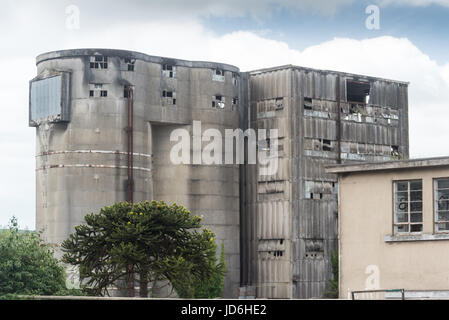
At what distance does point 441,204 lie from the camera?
3478 centimetres

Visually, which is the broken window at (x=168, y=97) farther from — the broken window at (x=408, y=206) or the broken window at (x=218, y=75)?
the broken window at (x=408, y=206)

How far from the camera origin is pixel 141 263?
63906 millimetres

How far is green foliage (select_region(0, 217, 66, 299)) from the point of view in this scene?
5497 centimetres

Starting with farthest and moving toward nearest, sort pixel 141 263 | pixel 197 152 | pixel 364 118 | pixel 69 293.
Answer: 1. pixel 364 118
2. pixel 197 152
3. pixel 141 263
4. pixel 69 293

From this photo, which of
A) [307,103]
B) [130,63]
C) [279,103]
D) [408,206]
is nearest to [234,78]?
[279,103]

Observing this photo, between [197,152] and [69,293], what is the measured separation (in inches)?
1071

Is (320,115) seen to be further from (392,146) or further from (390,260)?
(390,260)

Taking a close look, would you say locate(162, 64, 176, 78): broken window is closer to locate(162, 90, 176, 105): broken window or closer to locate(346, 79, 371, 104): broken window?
locate(162, 90, 176, 105): broken window

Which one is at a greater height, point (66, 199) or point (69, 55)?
point (69, 55)

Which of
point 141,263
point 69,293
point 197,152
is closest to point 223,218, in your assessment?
point 197,152

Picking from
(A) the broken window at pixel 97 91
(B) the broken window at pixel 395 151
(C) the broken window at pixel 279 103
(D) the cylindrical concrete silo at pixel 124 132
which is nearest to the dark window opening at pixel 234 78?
(D) the cylindrical concrete silo at pixel 124 132

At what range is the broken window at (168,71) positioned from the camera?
83750 mm

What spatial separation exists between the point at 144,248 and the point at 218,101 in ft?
81.6

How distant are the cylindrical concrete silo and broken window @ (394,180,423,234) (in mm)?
44678
